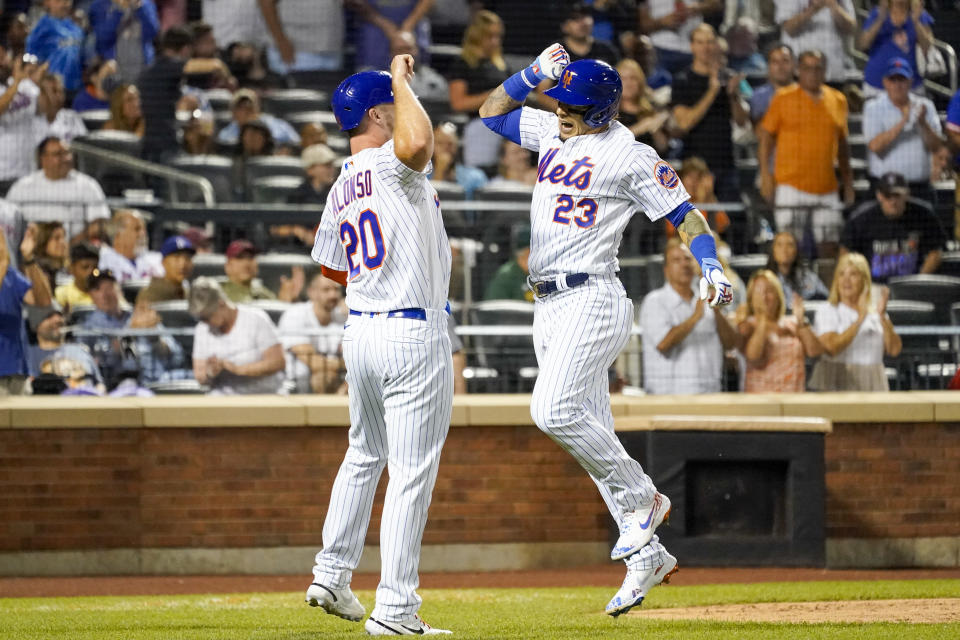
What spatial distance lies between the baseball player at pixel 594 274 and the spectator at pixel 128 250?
5115 mm

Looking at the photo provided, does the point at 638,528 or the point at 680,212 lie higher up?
the point at 680,212

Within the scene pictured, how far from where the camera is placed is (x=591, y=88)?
16.9 feet

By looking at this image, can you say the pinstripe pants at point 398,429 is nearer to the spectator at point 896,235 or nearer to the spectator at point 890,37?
the spectator at point 896,235

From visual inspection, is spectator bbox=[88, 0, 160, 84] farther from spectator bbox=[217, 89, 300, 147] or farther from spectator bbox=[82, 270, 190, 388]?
spectator bbox=[82, 270, 190, 388]

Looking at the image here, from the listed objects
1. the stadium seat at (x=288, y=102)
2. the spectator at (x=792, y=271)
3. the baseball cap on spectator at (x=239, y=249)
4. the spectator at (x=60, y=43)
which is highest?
the spectator at (x=60, y=43)

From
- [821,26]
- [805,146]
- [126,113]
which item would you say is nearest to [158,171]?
[126,113]

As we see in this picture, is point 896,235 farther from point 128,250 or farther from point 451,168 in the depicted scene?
point 128,250

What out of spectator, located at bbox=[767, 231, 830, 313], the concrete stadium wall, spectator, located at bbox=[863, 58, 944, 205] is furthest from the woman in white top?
spectator, located at bbox=[863, 58, 944, 205]

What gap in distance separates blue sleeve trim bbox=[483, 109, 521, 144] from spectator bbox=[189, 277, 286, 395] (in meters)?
3.38

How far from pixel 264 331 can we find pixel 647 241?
8.75 ft

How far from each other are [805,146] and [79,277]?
534cm

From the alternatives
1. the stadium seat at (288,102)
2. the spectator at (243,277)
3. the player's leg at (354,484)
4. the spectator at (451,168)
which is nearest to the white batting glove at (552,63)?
the player's leg at (354,484)

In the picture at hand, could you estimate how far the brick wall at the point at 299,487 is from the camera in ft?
25.4

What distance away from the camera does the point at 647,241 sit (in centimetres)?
955
